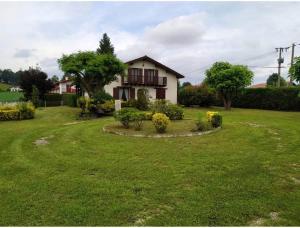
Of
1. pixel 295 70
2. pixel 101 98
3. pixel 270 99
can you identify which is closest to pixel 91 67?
pixel 101 98

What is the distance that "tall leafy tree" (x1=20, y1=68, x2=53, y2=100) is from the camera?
3466cm

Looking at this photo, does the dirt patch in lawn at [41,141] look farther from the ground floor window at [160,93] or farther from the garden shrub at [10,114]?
the ground floor window at [160,93]

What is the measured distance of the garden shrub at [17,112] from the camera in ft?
62.0

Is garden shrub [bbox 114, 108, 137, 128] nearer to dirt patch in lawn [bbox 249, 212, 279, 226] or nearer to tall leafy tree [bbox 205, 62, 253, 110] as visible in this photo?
dirt patch in lawn [bbox 249, 212, 279, 226]

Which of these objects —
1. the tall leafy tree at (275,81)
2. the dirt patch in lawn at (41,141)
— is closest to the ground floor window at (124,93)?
the dirt patch in lawn at (41,141)

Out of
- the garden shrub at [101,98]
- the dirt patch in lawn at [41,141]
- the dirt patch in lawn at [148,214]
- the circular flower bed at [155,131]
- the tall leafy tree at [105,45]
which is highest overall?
the tall leafy tree at [105,45]

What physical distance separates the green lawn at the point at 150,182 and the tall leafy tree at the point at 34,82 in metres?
25.8

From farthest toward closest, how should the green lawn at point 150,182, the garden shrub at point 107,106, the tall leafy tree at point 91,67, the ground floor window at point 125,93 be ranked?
1. the ground floor window at point 125,93
2. the tall leafy tree at point 91,67
3. the garden shrub at point 107,106
4. the green lawn at point 150,182

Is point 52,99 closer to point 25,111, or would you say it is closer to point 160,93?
point 160,93

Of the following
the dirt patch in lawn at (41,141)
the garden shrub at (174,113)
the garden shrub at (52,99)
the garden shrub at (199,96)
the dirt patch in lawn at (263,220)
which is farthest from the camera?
the garden shrub at (52,99)

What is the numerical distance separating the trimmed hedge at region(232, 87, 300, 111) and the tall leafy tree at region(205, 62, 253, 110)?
64.1 inches

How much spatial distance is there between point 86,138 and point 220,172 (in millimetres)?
6242

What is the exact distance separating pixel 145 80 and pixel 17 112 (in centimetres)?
1788

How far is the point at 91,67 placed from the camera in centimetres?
2419
